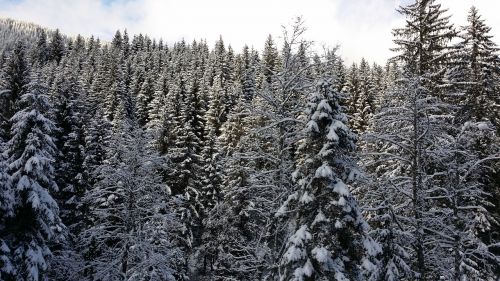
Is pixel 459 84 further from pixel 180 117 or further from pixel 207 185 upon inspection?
pixel 180 117

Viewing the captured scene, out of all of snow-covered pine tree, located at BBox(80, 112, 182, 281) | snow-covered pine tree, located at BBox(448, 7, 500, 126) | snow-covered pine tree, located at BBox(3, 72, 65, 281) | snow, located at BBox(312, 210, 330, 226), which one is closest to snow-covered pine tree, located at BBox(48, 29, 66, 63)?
snow-covered pine tree, located at BBox(80, 112, 182, 281)

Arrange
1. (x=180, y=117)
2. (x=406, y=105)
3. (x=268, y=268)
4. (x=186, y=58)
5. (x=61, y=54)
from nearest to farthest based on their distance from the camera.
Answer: (x=268, y=268)
(x=406, y=105)
(x=180, y=117)
(x=186, y=58)
(x=61, y=54)

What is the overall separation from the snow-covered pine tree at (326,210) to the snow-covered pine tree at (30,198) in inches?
448

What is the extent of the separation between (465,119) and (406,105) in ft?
27.3

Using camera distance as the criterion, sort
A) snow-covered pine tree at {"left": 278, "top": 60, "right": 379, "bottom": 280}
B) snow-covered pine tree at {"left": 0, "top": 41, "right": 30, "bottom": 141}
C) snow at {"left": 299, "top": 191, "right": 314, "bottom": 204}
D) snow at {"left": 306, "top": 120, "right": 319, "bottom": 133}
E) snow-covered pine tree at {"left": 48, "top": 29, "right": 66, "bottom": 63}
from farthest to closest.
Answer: snow-covered pine tree at {"left": 48, "top": 29, "right": 66, "bottom": 63} < snow-covered pine tree at {"left": 0, "top": 41, "right": 30, "bottom": 141} < snow at {"left": 306, "top": 120, "right": 319, "bottom": 133} < snow at {"left": 299, "top": 191, "right": 314, "bottom": 204} < snow-covered pine tree at {"left": 278, "top": 60, "right": 379, "bottom": 280}

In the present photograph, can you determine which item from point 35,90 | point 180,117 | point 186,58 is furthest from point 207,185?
point 186,58

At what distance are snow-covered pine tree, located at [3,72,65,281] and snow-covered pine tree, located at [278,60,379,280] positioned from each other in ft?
37.3

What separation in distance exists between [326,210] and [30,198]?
12.7 metres

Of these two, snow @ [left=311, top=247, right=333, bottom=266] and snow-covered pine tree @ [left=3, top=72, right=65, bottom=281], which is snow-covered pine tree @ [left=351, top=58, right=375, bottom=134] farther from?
snow @ [left=311, top=247, right=333, bottom=266]

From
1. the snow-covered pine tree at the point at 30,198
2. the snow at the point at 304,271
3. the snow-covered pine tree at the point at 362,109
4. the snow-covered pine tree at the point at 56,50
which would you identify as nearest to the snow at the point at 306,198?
the snow at the point at 304,271

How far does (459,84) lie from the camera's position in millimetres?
21406

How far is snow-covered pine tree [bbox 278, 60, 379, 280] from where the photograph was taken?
12.5m

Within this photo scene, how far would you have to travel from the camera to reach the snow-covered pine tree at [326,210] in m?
12.5

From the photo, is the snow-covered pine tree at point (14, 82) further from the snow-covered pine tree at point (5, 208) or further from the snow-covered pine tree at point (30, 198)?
the snow-covered pine tree at point (5, 208)
